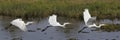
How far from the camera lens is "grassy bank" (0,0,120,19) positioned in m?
23.3

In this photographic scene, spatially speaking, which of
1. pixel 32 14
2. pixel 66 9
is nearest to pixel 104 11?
pixel 66 9

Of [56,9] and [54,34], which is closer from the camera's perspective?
[54,34]

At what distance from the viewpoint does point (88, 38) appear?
17.2 meters

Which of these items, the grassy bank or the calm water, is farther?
the grassy bank

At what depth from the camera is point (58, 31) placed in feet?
62.7

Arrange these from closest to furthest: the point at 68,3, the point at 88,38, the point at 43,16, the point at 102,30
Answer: the point at 88,38 < the point at 102,30 < the point at 43,16 < the point at 68,3

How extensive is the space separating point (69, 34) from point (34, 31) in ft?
5.33

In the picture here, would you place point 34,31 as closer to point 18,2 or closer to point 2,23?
point 2,23

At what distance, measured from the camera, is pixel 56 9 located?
24.0 metres

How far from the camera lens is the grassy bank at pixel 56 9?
918 inches

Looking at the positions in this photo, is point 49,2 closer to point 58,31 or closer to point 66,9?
point 66,9

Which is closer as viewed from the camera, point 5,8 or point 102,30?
point 102,30

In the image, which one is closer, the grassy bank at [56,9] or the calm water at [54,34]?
the calm water at [54,34]

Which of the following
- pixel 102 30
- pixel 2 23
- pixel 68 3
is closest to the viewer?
pixel 102 30
